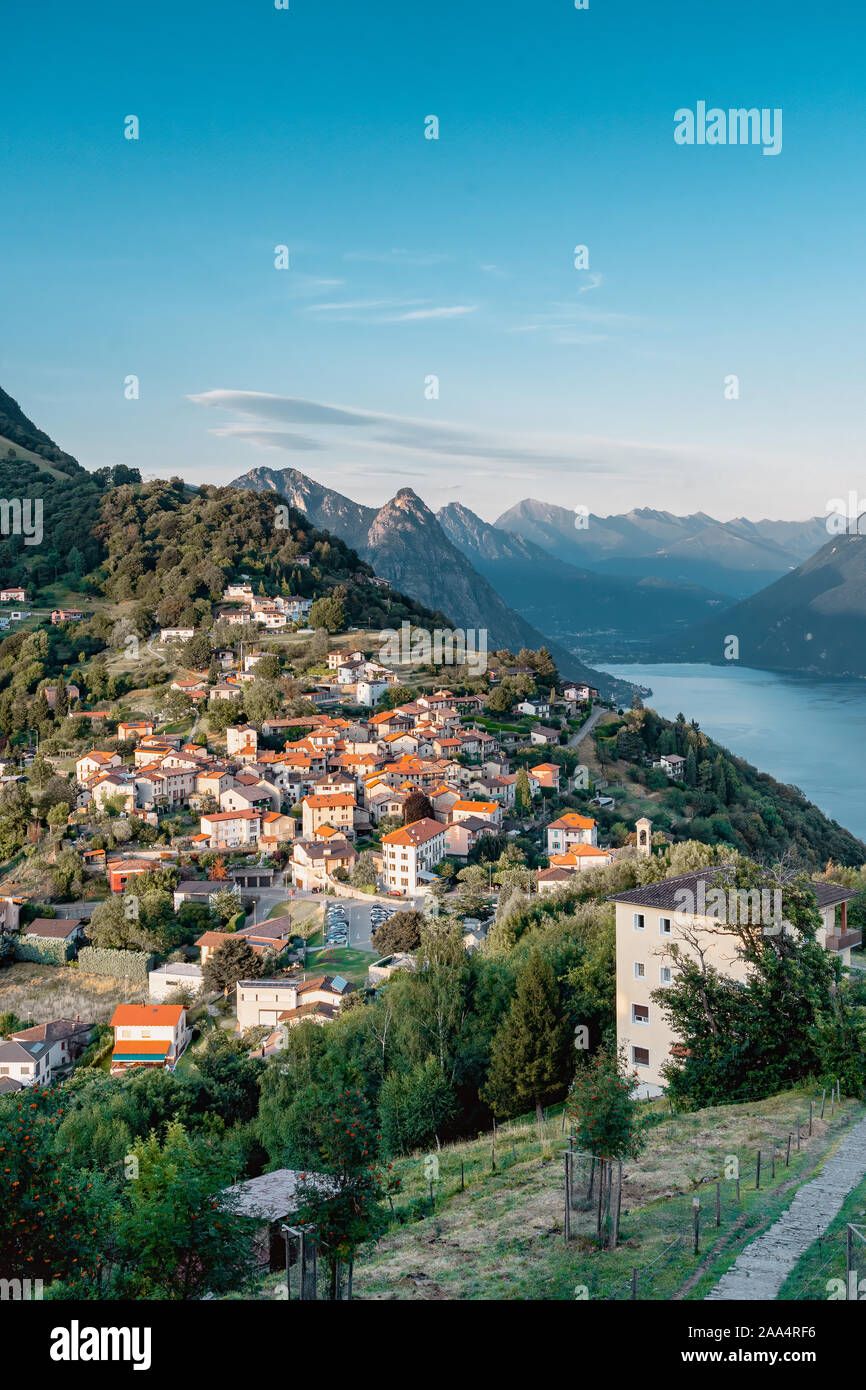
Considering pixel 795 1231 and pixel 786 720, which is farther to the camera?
pixel 786 720

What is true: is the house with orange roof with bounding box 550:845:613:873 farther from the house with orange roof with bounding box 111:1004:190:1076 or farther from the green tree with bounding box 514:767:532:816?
the house with orange roof with bounding box 111:1004:190:1076

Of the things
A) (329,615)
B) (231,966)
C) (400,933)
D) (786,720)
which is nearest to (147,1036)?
(231,966)

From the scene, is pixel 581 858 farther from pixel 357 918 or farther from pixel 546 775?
pixel 546 775

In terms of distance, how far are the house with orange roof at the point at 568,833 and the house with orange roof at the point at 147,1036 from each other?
1210cm

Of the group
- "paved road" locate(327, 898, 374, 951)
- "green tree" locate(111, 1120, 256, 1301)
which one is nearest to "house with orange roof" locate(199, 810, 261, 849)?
"paved road" locate(327, 898, 374, 951)

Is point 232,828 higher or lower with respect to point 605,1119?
lower

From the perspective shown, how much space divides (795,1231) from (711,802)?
96.7ft

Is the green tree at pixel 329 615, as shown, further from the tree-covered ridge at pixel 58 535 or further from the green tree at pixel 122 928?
the green tree at pixel 122 928

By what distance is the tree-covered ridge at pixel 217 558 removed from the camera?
173ft

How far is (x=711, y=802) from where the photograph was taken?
34.5 meters

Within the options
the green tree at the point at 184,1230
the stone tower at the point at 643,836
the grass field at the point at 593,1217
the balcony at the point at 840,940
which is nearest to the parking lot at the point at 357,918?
the stone tower at the point at 643,836

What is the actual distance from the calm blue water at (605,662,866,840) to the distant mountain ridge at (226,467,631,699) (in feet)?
53.5

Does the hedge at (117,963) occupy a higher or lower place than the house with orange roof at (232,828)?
lower

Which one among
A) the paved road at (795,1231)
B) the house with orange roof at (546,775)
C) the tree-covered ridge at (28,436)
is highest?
the tree-covered ridge at (28,436)
